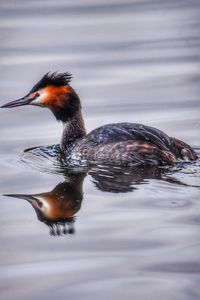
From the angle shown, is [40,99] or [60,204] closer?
[60,204]

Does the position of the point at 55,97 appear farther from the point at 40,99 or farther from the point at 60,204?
the point at 60,204

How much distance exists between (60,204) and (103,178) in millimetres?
809

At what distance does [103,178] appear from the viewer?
8.55 m

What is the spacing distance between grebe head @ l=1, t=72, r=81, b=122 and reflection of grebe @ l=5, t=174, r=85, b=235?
1.41 meters

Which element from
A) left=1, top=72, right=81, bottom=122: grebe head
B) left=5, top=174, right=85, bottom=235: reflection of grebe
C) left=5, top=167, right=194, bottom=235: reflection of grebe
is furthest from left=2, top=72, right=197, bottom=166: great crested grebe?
left=5, top=174, right=85, bottom=235: reflection of grebe

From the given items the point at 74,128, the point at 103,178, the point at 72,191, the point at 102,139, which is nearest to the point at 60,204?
the point at 72,191

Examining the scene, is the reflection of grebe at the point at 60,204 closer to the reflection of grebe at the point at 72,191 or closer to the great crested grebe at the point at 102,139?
the reflection of grebe at the point at 72,191

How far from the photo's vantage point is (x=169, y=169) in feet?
28.4

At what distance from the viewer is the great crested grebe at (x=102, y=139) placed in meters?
8.87
